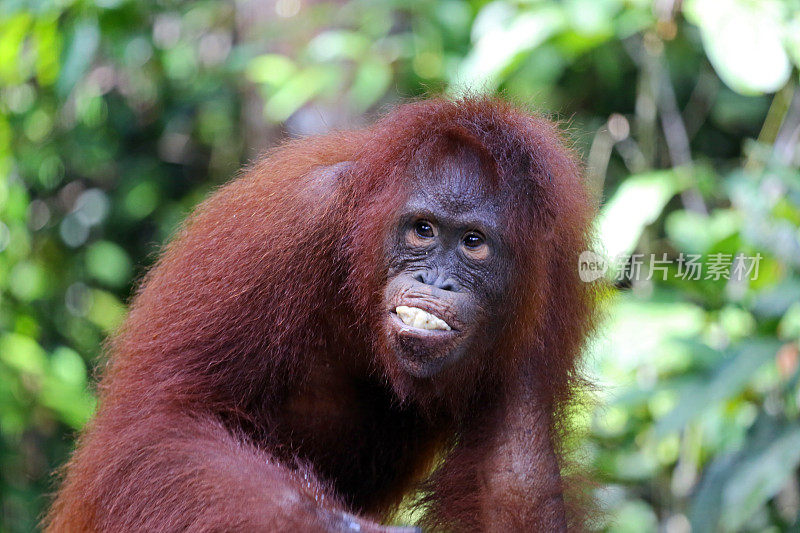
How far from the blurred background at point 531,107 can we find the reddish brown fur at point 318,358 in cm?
36

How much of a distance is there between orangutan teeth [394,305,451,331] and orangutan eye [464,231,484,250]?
0.24 metres

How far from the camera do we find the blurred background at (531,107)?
10.6 feet

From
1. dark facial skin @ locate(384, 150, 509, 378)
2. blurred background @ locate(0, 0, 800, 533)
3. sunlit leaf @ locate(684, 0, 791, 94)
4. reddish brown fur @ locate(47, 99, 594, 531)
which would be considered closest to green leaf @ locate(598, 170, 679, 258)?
blurred background @ locate(0, 0, 800, 533)

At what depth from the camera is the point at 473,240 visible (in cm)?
235

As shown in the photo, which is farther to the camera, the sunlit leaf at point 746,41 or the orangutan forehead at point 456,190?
the sunlit leaf at point 746,41

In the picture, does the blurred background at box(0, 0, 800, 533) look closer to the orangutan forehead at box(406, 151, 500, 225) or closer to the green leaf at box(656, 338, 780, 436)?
the green leaf at box(656, 338, 780, 436)

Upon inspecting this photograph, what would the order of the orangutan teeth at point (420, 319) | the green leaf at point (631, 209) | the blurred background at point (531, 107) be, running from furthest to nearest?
1. the green leaf at point (631, 209)
2. the blurred background at point (531, 107)
3. the orangutan teeth at point (420, 319)

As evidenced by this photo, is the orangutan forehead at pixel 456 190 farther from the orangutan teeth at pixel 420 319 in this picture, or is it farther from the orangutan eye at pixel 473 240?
the orangutan teeth at pixel 420 319

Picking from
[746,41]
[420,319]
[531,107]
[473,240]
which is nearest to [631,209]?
[746,41]

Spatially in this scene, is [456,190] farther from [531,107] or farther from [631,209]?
[631,209]

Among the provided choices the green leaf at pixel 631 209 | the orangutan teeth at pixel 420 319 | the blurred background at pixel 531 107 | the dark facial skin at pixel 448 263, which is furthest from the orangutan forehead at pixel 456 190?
the green leaf at pixel 631 209

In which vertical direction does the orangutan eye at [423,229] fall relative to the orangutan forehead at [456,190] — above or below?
below

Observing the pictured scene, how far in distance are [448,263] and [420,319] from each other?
0.18 m

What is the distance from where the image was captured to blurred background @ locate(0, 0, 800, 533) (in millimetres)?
3242
